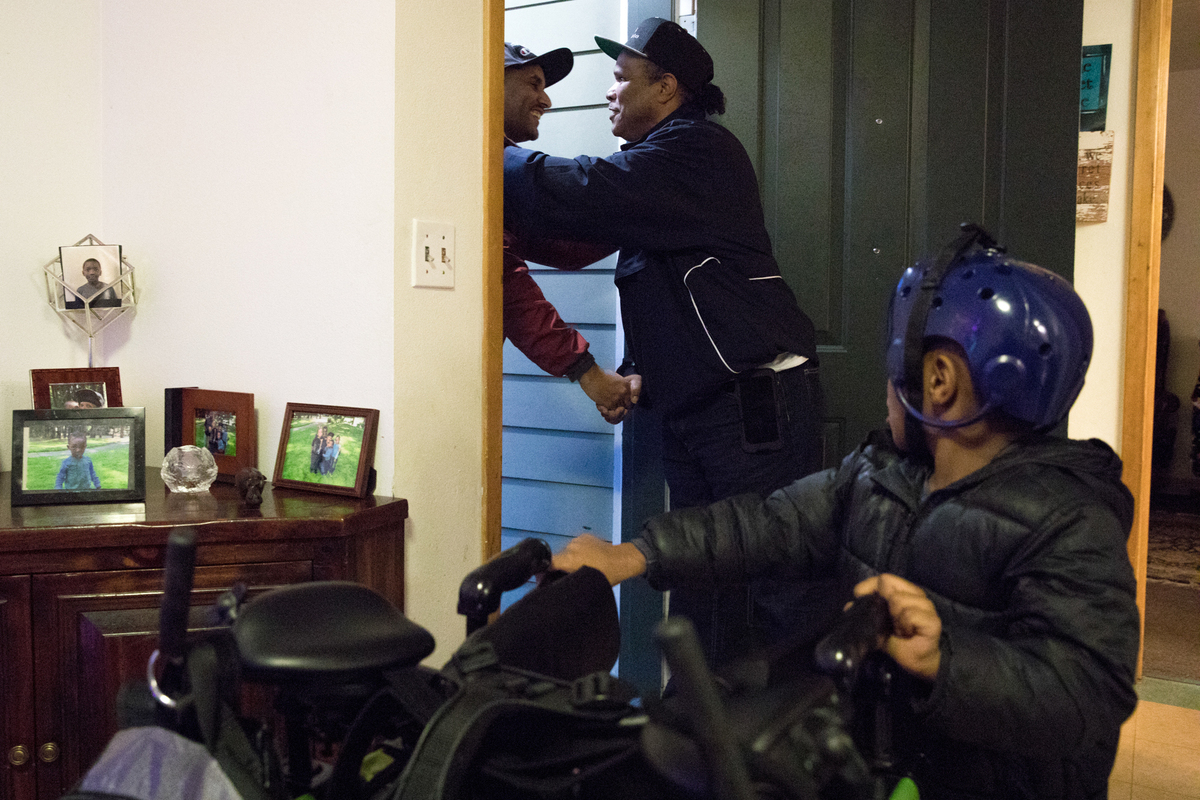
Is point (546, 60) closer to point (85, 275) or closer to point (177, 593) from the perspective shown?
point (85, 275)

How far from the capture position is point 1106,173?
9.18 ft

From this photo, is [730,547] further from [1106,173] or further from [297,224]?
[1106,173]

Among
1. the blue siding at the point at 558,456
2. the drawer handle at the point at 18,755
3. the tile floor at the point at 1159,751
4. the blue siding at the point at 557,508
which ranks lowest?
the tile floor at the point at 1159,751

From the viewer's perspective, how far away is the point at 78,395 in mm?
1979

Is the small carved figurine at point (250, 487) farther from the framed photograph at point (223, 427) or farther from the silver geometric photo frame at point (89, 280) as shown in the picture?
the silver geometric photo frame at point (89, 280)

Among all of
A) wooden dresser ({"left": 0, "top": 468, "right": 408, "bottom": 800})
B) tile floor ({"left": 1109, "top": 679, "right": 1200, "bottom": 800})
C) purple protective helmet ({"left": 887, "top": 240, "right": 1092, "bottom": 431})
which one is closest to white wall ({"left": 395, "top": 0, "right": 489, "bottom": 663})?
→ wooden dresser ({"left": 0, "top": 468, "right": 408, "bottom": 800})

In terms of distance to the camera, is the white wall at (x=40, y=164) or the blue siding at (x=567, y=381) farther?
the blue siding at (x=567, y=381)

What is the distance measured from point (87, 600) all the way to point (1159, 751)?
9.51ft

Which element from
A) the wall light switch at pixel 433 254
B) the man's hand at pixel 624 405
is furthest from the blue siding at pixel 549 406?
the wall light switch at pixel 433 254

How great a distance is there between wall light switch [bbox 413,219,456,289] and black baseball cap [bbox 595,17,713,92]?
838 millimetres

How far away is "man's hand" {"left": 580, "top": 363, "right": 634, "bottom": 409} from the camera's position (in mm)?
2387

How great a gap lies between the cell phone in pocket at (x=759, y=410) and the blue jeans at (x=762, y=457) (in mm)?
11

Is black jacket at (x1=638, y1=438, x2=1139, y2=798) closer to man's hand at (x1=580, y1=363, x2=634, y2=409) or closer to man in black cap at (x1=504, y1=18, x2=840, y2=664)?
man in black cap at (x1=504, y1=18, x2=840, y2=664)

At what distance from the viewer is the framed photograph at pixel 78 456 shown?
5.58 ft
